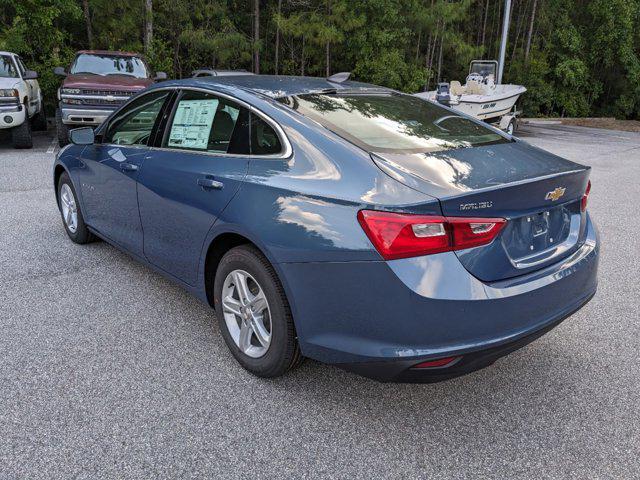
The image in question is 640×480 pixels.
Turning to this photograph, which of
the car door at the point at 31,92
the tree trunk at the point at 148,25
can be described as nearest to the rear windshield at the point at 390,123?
the car door at the point at 31,92

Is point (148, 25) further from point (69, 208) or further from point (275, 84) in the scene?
point (275, 84)

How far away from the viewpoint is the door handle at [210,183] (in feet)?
9.75

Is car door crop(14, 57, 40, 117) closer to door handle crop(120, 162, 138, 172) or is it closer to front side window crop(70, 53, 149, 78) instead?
front side window crop(70, 53, 149, 78)

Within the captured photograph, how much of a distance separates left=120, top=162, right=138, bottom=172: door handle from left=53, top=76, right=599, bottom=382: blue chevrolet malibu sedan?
0.02 metres

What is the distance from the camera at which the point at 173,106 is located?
143 inches

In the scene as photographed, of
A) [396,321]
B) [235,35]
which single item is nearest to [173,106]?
[396,321]

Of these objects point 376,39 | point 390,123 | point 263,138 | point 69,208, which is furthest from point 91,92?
point 376,39

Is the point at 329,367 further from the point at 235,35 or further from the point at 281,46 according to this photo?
the point at 281,46

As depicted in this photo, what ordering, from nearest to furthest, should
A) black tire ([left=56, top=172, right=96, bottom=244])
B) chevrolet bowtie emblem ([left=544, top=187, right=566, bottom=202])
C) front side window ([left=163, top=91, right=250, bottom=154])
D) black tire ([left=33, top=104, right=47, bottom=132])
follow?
chevrolet bowtie emblem ([left=544, top=187, right=566, bottom=202])
front side window ([left=163, top=91, right=250, bottom=154])
black tire ([left=56, top=172, right=96, bottom=244])
black tire ([left=33, top=104, right=47, bottom=132])

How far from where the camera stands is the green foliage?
656 inches

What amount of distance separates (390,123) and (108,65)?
10.1 m

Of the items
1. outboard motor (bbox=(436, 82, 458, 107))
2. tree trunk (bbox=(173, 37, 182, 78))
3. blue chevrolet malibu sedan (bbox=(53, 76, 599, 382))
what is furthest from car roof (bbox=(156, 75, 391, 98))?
tree trunk (bbox=(173, 37, 182, 78))

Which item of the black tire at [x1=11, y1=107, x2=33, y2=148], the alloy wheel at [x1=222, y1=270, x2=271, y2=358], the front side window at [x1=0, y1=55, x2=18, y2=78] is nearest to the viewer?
the alloy wheel at [x1=222, y1=270, x2=271, y2=358]

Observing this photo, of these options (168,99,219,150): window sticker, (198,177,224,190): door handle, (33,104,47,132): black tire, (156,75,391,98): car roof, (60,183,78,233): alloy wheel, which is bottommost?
(33,104,47,132): black tire
